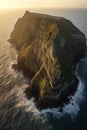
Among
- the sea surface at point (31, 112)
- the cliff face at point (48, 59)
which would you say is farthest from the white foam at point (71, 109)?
the cliff face at point (48, 59)

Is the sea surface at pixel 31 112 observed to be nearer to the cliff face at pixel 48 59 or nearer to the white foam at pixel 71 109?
the white foam at pixel 71 109

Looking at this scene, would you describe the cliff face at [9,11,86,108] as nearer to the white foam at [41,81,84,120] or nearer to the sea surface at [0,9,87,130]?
the white foam at [41,81,84,120]

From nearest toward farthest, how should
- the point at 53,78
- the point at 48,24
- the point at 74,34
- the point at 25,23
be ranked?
the point at 53,78 → the point at 48,24 → the point at 74,34 → the point at 25,23

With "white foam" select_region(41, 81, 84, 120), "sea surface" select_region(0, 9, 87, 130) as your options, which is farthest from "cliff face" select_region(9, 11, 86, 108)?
"sea surface" select_region(0, 9, 87, 130)

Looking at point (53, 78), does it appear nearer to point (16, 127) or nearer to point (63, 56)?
point (63, 56)

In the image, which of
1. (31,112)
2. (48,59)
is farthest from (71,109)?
(48,59)

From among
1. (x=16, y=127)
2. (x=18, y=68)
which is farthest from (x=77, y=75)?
(x=16, y=127)

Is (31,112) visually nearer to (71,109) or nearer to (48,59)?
(71,109)

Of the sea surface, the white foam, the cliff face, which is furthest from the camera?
the cliff face
